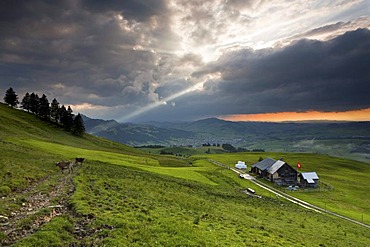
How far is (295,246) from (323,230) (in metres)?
14.9

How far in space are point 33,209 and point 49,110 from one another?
135865 mm

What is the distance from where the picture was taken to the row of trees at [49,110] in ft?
457

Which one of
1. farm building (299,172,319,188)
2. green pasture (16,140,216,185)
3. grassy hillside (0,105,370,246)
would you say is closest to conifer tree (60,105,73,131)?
green pasture (16,140,216,185)

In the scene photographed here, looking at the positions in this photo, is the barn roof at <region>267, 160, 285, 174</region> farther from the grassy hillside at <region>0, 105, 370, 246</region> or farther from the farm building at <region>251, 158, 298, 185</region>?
the grassy hillside at <region>0, 105, 370, 246</region>

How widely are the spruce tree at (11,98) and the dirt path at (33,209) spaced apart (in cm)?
14083

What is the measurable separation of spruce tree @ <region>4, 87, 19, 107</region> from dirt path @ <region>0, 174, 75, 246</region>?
141 m

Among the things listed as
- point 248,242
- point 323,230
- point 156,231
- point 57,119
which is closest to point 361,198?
point 323,230

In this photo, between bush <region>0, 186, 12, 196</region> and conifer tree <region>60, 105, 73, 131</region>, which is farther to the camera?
conifer tree <region>60, 105, 73, 131</region>

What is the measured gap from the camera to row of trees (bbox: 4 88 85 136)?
457 ft

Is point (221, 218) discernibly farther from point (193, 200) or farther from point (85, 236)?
point (85, 236)

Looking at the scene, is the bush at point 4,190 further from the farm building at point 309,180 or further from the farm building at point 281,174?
the farm building at point 309,180

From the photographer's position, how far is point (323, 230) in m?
37.0

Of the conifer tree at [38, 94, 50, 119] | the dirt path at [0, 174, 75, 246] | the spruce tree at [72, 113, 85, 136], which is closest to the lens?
the dirt path at [0, 174, 75, 246]

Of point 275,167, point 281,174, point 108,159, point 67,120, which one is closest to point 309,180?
point 281,174
